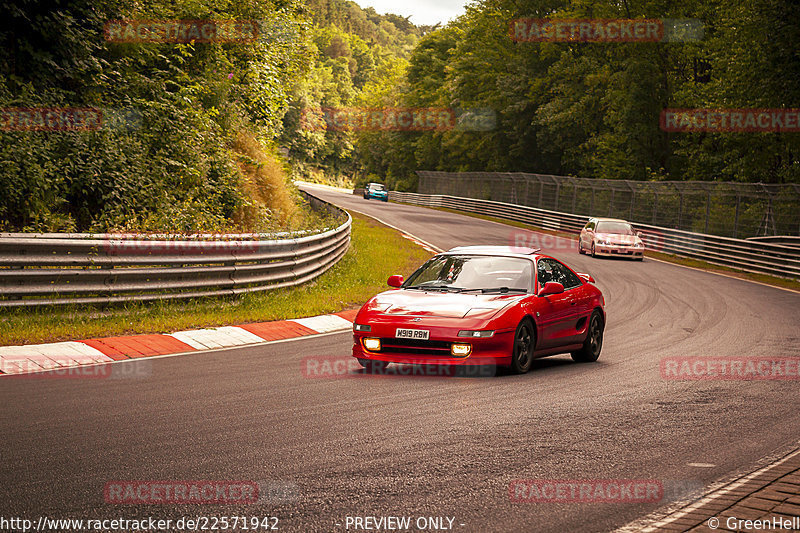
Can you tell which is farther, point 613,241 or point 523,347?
point 613,241

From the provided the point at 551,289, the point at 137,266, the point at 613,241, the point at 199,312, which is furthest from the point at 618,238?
the point at 137,266

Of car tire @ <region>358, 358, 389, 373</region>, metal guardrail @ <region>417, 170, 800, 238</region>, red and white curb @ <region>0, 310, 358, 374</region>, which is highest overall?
metal guardrail @ <region>417, 170, 800, 238</region>

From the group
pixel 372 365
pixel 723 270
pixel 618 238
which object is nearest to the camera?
pixel 372 365

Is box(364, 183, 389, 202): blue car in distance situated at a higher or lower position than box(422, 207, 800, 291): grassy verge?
higher

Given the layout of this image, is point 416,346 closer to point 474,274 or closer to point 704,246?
point 474,274

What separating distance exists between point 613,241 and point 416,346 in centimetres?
2340

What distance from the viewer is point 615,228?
1270 inches

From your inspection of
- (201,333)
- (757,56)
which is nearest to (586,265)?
(757,56)

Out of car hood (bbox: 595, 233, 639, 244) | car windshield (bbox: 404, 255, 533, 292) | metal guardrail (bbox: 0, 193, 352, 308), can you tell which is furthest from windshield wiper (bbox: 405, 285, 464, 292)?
car hood (bbox: 595, 233, 639, 244)

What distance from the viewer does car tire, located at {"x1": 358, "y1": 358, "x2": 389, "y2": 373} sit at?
32.0 feet

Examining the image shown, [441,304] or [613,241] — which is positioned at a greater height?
[441,304]

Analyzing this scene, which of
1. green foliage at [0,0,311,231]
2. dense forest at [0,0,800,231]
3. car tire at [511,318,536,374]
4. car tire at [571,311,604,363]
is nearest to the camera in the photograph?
car tire at [511,318,536,374]

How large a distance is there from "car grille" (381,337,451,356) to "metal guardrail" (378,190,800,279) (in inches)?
802

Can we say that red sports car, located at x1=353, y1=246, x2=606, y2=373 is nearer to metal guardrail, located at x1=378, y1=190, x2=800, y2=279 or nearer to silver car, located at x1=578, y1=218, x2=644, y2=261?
metal guardrail, located at x1=378, y1=190, x2=800, y2=279
